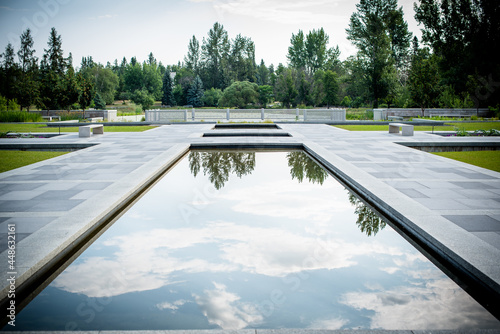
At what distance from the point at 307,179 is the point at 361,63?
4027 centimetres

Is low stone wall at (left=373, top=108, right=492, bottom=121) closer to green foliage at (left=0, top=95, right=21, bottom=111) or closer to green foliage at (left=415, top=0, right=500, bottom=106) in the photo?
green foliage at (left=415, top=0, right=500, bottom=106)

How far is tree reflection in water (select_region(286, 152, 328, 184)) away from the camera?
9629mm

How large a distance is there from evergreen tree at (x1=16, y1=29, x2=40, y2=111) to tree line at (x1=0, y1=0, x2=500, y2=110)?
10 centimetres

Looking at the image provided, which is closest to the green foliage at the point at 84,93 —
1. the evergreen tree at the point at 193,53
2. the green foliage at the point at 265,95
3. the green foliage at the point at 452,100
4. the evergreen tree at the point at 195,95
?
the green foliage at the point at 265,95

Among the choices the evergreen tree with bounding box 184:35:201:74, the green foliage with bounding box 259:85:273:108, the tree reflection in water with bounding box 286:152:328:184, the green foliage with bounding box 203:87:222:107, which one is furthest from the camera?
the evergreen tree with bounding box 184:35:201:74

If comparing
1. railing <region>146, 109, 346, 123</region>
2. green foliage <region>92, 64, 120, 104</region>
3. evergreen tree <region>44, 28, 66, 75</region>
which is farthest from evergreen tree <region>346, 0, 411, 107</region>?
green foliage <region>92, 64, 120, 104</region>

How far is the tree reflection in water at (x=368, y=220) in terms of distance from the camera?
5984 millimetres

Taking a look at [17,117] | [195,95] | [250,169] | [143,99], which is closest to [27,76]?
[143,99]

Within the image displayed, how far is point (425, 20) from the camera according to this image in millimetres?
43250

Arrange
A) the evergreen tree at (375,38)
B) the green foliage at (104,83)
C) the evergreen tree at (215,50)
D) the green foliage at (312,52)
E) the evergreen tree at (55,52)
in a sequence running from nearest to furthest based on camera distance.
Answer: the evergreen tree at (375,38) → the evergreen tree at (55,52) → the green foliage at (312,52) → the green foliage at (104,83) → the evergreen tree at (215,50)

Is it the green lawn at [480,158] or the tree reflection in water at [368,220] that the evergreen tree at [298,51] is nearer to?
the green lawn at [480,158]

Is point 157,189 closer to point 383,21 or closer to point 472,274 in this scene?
point 472,274

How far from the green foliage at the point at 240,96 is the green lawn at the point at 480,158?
42.5 meters

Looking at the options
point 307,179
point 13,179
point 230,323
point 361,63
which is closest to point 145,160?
point 13,179
